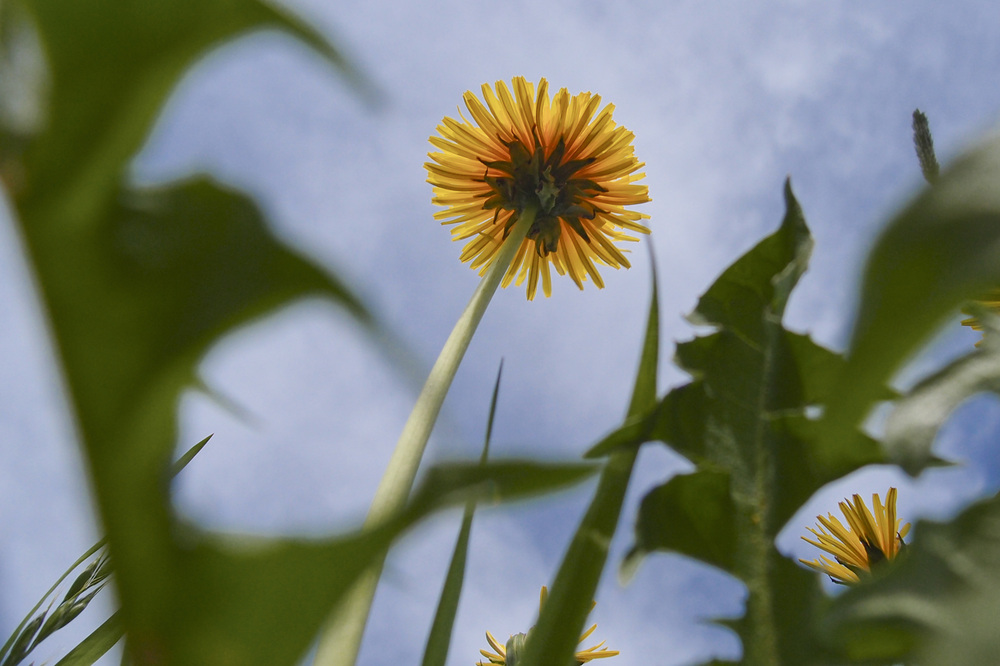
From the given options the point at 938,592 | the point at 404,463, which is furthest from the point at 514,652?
the point at 938,592

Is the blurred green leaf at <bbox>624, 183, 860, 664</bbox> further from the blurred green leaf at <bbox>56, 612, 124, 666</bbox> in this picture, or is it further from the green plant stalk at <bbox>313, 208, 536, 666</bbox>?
the blurred green leaf at <bbox>56, 612, 124, 666</bbox>

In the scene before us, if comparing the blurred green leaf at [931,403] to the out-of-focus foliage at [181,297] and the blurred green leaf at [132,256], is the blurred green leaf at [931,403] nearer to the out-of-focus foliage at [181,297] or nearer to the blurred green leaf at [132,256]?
the out-of-focus foliage at [181,297]

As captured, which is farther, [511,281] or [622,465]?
[511,281]

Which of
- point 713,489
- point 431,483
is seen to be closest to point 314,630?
point 431,483

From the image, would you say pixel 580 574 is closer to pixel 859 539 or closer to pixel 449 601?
pixel 449 601

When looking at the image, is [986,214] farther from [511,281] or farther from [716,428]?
[511,281]

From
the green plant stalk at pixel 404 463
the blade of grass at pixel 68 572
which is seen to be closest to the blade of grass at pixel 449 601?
the green plant stalk at pixel 404 463
